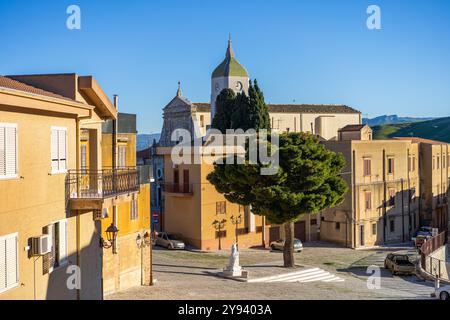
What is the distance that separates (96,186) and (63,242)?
1.83 meters

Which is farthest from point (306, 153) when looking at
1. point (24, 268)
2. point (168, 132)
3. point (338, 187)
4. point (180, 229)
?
point (168, 132)

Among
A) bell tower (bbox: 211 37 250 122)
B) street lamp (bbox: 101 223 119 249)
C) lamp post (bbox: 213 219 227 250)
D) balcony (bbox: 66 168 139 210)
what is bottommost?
lamp post (bbox: 213 219 227 250)

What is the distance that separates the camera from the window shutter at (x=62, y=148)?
40.1 feet

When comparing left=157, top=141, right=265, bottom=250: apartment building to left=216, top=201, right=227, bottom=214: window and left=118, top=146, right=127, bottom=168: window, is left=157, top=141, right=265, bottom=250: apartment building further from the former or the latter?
left=118, top=146, right=127, bottom=168: window

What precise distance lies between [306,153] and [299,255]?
930 cm

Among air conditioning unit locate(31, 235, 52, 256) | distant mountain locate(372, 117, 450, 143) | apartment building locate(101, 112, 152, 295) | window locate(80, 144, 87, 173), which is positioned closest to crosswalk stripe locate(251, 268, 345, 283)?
apartment building locate(101, 112, 152, 295)

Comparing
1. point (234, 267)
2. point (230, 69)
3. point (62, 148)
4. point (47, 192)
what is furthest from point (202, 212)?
point (230, 69)

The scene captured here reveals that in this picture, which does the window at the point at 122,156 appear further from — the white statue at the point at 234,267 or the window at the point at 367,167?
the window at the point at 367,167

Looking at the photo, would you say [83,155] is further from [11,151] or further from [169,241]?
[169,241]

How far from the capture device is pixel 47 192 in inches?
456

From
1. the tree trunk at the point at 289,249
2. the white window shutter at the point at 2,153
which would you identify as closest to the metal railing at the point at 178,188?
the tree trunk at the point at 289,249

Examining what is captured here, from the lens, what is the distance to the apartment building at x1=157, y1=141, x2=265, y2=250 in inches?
1491

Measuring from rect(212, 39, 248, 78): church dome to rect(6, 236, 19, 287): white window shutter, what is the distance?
204ft
